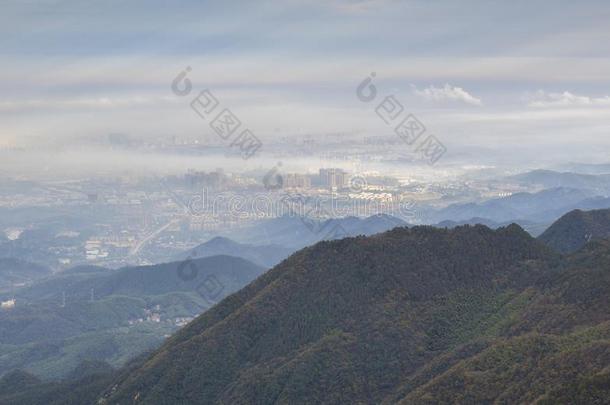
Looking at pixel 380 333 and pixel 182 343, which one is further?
pixel 182 343

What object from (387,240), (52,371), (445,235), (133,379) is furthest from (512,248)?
(52,371)

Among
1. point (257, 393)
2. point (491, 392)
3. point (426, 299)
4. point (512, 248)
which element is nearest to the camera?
point (491, 392)

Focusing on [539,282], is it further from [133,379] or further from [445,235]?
[133,379]

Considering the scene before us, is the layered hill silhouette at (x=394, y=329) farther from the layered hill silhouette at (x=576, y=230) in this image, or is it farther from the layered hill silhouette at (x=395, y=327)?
the layered hill silhouette at (x=576, y=230)

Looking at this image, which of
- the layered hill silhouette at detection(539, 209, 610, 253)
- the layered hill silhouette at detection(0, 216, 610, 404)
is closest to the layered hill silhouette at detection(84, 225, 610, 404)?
the layered hill silhouette at detection(0, 216, 610, 404)

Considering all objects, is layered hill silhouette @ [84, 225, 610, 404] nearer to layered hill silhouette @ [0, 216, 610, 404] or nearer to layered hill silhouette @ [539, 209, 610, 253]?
A: layered hill silhouette @ [0, 216, 610, 404]
